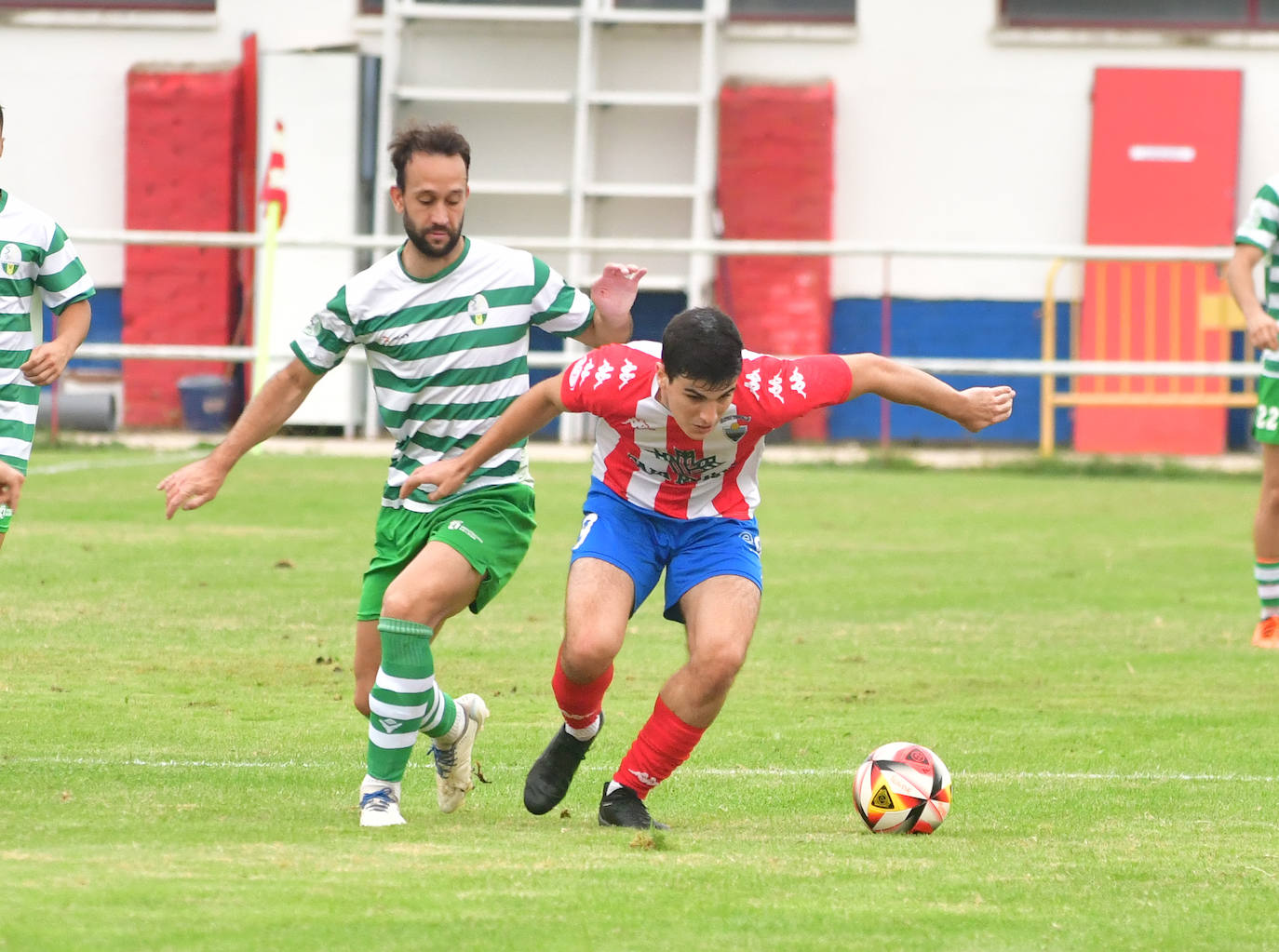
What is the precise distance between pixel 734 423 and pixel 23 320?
99.9 inches

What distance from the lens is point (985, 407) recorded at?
634cm

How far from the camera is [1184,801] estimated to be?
6.48 metres

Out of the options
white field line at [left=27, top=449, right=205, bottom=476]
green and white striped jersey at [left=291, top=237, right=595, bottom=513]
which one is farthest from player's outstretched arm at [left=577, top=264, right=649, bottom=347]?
white field line at [left=27, top=449, right=205, bottom=476]

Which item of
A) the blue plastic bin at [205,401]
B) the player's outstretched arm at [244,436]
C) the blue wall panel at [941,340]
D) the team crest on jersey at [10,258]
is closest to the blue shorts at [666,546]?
the player's outstretched arm at [244,436]

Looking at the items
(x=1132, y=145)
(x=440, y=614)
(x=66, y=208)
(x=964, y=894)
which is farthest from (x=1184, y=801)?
(x=66, y=208)

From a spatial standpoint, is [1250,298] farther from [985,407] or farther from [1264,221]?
[985,407]

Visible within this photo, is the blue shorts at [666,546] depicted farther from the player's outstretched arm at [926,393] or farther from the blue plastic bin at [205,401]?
the blue plastic bin at [205,401]

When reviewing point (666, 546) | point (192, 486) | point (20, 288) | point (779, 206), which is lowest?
point (666, 546)

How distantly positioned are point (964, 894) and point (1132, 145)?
17787 millimetres

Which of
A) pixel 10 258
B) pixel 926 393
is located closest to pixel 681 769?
pixel 926 393

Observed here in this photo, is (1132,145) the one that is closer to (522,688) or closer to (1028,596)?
(1028,596)

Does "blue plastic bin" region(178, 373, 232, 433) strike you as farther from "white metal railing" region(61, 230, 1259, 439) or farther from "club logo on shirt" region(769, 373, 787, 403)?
"club logo on shirt" region(769, 373, 787, 403)

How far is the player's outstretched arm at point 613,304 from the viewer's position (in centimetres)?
682

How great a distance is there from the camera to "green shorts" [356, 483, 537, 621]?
20.7 feet
